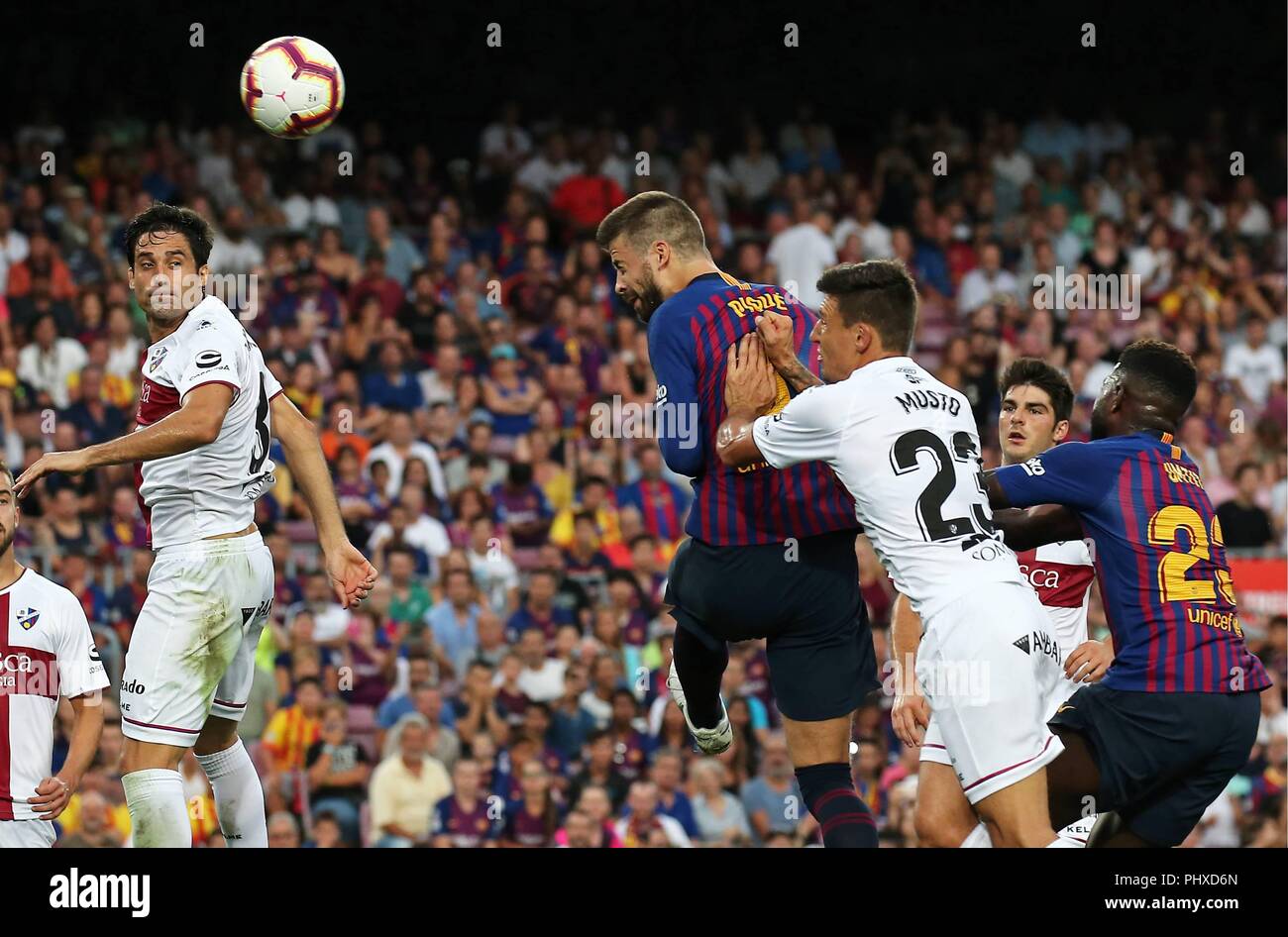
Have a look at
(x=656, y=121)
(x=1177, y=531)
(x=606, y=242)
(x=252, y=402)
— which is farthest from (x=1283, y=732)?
(x=656, y=121)

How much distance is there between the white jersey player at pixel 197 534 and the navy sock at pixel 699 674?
1.26 metres

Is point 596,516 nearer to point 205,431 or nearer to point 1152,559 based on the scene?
point 205,431

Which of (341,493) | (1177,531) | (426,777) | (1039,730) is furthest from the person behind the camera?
(341,493)

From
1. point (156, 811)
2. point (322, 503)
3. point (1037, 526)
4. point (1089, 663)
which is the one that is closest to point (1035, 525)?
point (1037, 526)

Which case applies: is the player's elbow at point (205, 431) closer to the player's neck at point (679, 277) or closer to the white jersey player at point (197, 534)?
the white jersey player at point (197, 534)

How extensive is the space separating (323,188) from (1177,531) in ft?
42.6

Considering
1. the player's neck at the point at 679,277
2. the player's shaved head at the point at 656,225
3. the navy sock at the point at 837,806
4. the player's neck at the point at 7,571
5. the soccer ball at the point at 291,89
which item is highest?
the soccer ball at the point at 291,89

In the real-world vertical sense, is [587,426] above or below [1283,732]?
above

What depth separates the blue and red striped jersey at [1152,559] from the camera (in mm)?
5750

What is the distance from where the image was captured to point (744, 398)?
6.05 metres

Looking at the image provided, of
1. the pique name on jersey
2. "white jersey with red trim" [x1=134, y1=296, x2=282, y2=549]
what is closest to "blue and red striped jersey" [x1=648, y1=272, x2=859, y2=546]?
the pique name on jersey

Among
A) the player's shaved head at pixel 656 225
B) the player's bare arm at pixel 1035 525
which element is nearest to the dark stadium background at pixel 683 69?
the player's shaved head at pixel 656 225

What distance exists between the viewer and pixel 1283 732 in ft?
39.3

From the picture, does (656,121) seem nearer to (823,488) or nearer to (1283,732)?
(1283,732)
